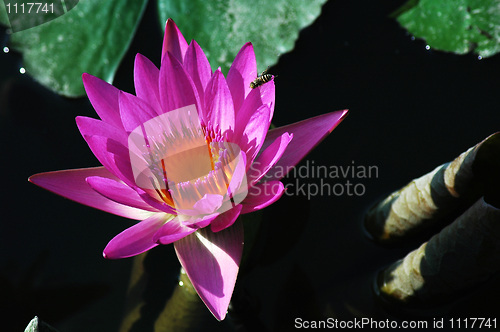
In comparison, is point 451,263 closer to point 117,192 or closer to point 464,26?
point 117,192

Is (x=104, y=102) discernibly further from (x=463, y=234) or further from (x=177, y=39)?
(x=463, y=234)

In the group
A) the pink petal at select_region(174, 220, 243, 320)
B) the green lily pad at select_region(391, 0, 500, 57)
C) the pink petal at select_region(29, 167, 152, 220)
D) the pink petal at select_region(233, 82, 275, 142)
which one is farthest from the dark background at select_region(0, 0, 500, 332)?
the pink petal at select_region(233, 82, 275, 142)

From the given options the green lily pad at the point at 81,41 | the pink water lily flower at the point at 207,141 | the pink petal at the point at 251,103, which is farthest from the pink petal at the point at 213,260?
the green lily pad at the point at 81,41

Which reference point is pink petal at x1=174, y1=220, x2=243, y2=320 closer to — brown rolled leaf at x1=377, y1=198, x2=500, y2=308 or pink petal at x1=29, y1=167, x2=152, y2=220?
pink petal at x1=29, y1=167, x2=152, y2=220

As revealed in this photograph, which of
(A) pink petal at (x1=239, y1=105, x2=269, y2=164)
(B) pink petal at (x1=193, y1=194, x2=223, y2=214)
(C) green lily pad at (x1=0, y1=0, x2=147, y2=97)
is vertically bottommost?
(B) pink petal at (x1=193, y1=194, x2=223, y2=214)

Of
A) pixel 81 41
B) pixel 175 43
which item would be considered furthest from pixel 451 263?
pixel 81 41

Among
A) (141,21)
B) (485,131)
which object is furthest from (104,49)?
(485,131)
